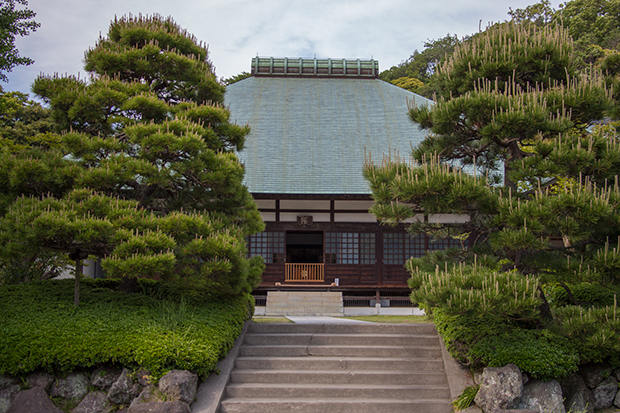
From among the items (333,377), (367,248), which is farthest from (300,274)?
(333,377)

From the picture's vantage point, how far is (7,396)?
581 cm

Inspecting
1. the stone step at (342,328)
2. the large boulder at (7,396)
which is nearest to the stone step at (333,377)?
the stone step at (342,328)

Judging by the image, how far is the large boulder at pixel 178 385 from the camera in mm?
5555

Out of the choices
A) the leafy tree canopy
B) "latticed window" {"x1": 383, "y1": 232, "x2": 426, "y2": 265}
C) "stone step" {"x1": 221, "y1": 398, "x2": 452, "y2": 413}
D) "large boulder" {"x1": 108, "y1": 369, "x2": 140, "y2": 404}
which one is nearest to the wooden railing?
"latticed window" {"x1": 383, "y1": 232, "x2": 426, "y2": 265}

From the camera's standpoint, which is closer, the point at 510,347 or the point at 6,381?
the point at 6,381

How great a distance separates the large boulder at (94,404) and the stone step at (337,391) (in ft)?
5.08

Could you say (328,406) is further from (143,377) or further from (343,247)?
(343,247)

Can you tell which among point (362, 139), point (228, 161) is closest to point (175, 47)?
point (228, 161)

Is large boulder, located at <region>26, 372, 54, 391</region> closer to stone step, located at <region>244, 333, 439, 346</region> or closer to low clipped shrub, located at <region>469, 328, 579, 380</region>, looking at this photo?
stone step, located at <region>244, 333, 439, 346</region>

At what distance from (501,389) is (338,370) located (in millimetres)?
2332

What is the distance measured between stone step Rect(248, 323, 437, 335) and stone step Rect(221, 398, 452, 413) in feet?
5.90

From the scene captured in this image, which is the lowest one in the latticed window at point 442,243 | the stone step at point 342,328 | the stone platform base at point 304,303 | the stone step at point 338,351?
the stone platform base at point 304,303

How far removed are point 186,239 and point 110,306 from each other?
1.50 m

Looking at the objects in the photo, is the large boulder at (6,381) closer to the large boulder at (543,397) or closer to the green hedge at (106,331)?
the green hedge at (106,331)
